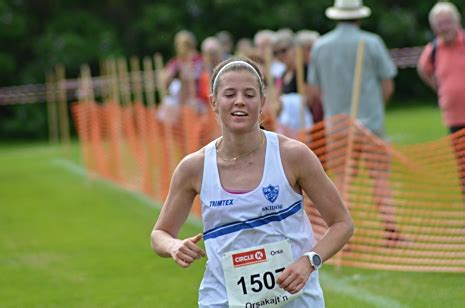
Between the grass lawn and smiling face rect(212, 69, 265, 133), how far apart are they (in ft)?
10.4

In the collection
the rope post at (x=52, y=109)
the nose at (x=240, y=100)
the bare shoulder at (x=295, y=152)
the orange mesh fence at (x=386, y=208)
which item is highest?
the nose at (x=240, y=100)

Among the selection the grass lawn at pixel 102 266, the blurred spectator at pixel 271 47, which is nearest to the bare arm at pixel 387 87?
the grass lawn at pixel 102 266

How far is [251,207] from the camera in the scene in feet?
15.4

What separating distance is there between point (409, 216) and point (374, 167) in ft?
3.55

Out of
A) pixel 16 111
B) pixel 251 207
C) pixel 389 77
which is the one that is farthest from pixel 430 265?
pixel 16 111

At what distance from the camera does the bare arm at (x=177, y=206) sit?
A: 4.80 metres

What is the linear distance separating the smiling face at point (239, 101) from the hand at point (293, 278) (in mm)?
596

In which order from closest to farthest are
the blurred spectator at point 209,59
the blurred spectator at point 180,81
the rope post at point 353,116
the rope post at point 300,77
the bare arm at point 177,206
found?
1. the bare arm at point 177,206
2. the rope post at point 353,116
3. the rope post at point 300,77
4. the blurred spectator at point 209,59
5. the blurred spectator at point 180,81

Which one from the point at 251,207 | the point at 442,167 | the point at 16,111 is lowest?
the point at 16,111

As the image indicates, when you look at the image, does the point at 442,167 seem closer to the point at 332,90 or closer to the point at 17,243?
the point at 332,90

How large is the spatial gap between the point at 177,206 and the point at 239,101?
58 centimetres

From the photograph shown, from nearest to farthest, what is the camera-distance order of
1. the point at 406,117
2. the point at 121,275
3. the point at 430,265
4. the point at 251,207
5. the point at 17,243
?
the point at 251,207
the point at 430,265
the point at 121,275
the point at 17,243
the point at 406,117

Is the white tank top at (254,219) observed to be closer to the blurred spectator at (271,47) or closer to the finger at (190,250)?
the finger at (190,250)

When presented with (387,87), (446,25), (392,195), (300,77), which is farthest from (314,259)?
(446,25)
